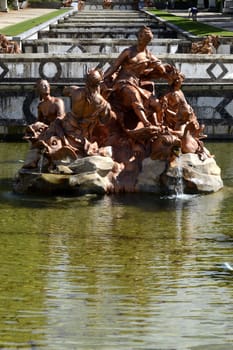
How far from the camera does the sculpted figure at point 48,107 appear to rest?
19469mm

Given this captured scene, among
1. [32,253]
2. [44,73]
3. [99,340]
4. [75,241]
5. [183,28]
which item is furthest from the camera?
[183,28]

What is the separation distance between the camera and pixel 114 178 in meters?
18.6

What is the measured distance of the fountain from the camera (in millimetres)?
18344

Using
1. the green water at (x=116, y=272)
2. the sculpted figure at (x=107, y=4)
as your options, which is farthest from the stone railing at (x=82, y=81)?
the sculpted figure at (x=107, y=4)

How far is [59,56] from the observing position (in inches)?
1127

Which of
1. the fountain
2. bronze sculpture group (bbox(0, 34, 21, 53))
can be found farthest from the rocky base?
bronze sculpture group (bbox(0, 34, 21, 53))

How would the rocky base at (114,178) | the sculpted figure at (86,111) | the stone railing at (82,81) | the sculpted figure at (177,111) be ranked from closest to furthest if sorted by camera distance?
the rocky base at (114,178) < the sculpted figure at (86,111) < the sculpted figure at (177,111) < the stone railing at (82,81)

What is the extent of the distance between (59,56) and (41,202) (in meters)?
11.5

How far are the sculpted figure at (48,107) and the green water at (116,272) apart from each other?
1544 mm

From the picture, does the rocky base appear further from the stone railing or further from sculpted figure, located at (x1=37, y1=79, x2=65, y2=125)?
the stone railing

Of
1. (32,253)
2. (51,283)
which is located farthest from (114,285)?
(32,253)

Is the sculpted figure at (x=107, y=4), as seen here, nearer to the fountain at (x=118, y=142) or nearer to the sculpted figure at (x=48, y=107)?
the fountain at (x=118, y=142)

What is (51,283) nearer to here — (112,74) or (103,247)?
(103,247)

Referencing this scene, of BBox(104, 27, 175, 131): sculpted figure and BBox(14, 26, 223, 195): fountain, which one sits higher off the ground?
BBox(104, 27, 175, 131): sculpted figure
